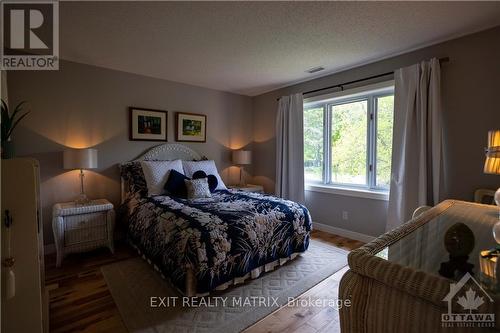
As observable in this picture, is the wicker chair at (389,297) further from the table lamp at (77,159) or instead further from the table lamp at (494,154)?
the table lamp at (77,159)

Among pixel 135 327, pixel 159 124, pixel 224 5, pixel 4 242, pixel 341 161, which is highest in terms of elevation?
pixel 224 5

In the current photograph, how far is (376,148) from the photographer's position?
3.23 meters

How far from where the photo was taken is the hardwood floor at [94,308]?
169 cm

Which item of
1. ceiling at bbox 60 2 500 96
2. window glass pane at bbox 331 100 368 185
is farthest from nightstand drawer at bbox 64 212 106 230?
window glass pane at bbox 331 100 368 185

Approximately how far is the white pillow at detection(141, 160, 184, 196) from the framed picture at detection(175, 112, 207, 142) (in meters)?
0.78

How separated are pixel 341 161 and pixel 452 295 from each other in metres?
3.23

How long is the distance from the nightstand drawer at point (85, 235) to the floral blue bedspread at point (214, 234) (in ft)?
0.97

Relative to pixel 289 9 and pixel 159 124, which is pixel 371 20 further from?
pixel 159 124

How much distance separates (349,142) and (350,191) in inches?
28.7

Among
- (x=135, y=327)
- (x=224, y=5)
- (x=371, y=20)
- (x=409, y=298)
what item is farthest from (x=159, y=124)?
(x=409, y=298)

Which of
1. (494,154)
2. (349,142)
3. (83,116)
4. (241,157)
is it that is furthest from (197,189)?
(494,154)

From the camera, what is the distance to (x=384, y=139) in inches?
124

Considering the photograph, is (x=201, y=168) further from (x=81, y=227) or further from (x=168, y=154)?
(x=81, y=227)

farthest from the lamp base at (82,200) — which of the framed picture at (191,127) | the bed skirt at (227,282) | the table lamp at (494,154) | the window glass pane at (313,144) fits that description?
the table lamp at (494,154)
